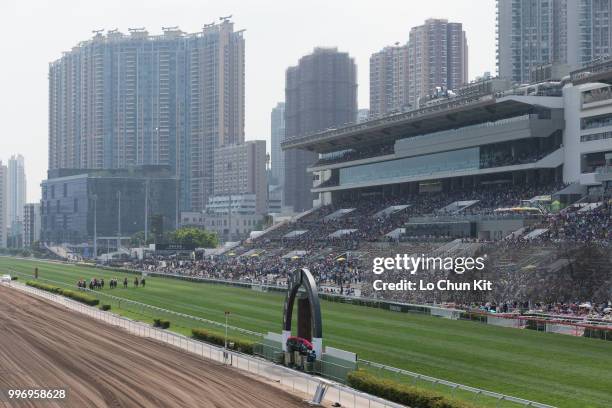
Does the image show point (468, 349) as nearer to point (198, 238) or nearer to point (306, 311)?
point (306, 311)

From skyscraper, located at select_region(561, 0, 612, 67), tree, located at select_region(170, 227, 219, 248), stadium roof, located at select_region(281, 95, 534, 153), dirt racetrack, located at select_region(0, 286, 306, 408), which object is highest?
skyscraper, located at select_region(561, 0, 612, 67)

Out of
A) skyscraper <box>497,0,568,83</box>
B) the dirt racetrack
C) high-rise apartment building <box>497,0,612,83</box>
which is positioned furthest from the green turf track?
skyscraper <box>497,0,568,83</box>

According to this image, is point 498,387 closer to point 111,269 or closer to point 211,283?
point 211,283

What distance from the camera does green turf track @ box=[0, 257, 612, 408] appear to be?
32.2 metres

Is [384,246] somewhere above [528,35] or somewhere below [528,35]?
below

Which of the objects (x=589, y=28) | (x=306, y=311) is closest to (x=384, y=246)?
(x=306, y=311)

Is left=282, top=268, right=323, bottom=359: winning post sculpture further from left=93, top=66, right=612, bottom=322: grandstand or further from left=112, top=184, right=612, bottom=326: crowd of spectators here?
left=93, top=66, right=612, bottom=322: grandstand

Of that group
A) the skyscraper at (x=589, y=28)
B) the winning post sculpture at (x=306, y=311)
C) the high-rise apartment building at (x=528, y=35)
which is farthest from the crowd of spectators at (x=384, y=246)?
the high-rise apartment building at (x=528, y=35)

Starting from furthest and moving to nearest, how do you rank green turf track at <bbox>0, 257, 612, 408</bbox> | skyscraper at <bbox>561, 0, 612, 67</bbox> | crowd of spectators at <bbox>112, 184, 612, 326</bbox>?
skyscraper at <bbox>561, 0, 612, 67</bbox> < crowd of spectators at <bbox>112, 184, 612, 326</bbox> < green turf track at <bbox>0, 257, 612, 408</bbox>

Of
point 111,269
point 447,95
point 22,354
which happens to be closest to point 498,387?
point 22,354

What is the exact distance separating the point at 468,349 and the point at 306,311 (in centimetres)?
860

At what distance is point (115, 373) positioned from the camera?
112ft

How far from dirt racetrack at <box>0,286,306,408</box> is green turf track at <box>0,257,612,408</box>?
772cm

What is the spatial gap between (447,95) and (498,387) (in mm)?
65933
